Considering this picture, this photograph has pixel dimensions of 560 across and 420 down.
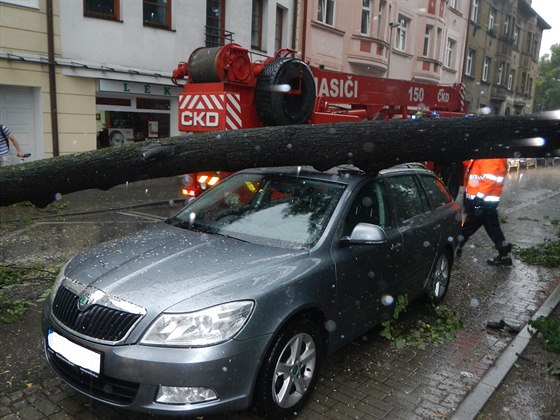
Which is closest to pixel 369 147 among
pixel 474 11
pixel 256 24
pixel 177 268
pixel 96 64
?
pixel 177 268

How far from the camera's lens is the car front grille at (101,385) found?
8.87 ft

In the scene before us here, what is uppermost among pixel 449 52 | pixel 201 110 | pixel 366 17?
pixel 366 17

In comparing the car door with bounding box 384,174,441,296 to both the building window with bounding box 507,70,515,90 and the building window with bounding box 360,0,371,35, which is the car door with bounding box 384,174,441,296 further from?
the building window with bounding box 507,70,515,90

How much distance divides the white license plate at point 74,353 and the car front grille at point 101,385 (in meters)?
0.05

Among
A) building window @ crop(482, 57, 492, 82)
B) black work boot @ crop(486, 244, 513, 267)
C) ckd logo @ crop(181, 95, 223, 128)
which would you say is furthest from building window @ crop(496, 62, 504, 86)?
ckd logo @ crop(181, 95, 223, 128)

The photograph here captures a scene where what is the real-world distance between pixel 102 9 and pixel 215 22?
363 cm

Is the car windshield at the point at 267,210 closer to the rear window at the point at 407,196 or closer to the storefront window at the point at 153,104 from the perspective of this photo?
the rear window at the point at 407,196

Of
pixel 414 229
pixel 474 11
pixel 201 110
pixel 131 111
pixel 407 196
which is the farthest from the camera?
pixel 474 11

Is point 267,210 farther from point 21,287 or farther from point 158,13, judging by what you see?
point 158,13

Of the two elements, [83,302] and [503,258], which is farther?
[503,258]

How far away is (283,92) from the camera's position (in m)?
7.71

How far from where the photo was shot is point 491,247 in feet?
26.8

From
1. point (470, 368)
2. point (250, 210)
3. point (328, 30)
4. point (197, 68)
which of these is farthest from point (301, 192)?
point (328, 30)

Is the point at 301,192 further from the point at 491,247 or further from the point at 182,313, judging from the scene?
the point at 491,247
